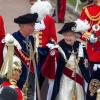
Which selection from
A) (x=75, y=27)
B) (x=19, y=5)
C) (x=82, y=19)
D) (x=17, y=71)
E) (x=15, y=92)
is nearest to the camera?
(x=15, y=92)

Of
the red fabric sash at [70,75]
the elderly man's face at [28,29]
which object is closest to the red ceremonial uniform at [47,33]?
the red fabric sash at [70,75]

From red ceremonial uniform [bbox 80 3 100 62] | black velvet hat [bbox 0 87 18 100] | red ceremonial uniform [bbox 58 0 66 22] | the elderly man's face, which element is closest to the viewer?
black velvet hat [bbox 0 87 18 100]

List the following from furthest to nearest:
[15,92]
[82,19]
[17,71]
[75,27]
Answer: [82,19] < [75,27] < [17,71] < [15,92]

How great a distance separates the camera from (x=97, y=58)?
782cm

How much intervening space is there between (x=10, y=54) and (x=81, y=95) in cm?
180

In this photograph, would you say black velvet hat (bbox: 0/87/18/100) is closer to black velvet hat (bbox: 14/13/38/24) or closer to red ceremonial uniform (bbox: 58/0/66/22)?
black velvet hat (bbox: 14/13/38/24)

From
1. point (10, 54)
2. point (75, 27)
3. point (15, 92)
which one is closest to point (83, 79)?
point (75, 27)

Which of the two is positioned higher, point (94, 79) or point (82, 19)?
point (82, 19)

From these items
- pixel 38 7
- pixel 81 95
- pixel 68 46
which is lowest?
pixel 81 95

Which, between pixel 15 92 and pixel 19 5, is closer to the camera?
pixel 15 92

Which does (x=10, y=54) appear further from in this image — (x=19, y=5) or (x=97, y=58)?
(x=19, y=5)

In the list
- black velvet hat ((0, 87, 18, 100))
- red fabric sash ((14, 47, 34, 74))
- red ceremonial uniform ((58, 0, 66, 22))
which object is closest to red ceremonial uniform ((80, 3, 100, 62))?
red fabric sash ((14, 47, 34, 74))

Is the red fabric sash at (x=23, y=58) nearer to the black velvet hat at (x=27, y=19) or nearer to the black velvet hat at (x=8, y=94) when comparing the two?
the black velvet hat at (x=27, y=19)

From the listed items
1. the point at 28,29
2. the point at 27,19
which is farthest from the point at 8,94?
the point at 27,19
